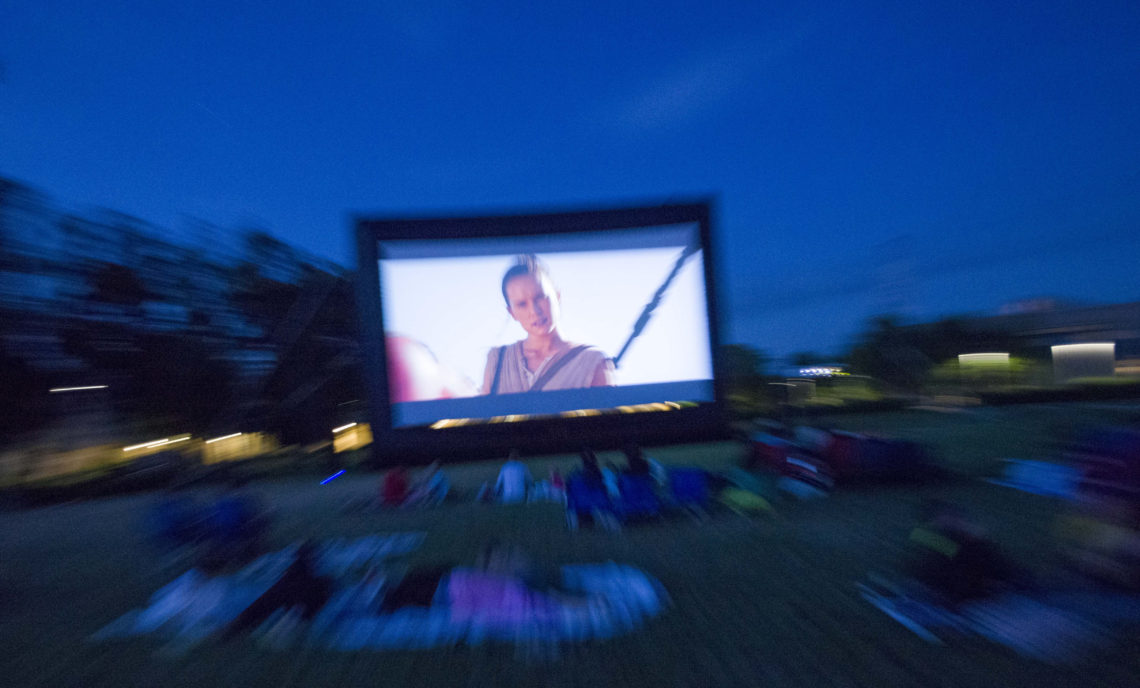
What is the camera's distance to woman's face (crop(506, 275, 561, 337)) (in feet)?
20.5

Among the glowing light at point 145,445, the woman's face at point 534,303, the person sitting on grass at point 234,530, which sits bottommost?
the person sitting on grass at point 234,530

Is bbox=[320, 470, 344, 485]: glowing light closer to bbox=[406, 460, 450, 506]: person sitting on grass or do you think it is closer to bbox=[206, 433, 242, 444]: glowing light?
bbox=[406, 460, 450, 506]: person sitting on grass

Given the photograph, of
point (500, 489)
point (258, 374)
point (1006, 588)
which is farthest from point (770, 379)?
point (258, 374)

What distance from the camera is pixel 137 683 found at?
7.49 ft

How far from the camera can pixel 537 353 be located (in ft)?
20.4

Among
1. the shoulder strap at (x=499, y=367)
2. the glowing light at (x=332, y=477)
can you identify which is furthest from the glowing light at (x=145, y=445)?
the shoulder strap at (x=499, y=367)

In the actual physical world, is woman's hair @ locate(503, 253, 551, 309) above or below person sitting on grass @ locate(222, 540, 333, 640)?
above

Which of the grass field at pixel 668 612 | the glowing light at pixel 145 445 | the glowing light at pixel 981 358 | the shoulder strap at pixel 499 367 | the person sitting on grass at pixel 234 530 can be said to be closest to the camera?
the grass field at pixel 668 612

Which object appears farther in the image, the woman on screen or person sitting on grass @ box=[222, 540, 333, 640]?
the woman on screen

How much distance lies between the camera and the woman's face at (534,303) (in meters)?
6.23

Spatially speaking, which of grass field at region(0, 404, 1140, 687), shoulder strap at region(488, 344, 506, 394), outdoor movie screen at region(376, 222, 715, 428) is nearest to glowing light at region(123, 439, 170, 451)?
grass field at region(0, 404, 1140, 687)

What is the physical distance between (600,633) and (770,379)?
33.4ft

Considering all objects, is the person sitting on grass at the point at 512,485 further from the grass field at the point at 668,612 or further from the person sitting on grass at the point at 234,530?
the person sitting on grass at the point at 234,530

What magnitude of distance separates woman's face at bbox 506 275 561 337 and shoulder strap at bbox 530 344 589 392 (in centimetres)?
35
